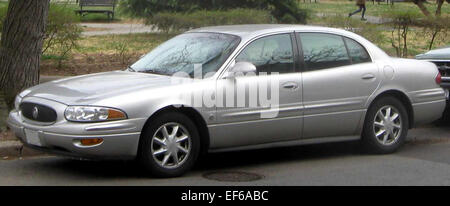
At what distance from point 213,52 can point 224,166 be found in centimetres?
117

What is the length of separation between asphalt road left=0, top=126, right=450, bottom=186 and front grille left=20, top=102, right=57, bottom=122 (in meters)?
0.56

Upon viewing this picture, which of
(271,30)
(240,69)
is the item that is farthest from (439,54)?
(240,69)

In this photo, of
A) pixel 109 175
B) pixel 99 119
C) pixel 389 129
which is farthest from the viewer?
pixel 389 129

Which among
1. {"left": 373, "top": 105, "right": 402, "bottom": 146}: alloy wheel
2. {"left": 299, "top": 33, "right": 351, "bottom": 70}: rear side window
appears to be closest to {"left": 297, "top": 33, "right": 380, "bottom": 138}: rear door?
{"left": 299, "top": 33, "right": 351, "bottom": 70}: rear side window

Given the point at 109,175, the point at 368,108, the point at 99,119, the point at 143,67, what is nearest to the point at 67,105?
the point at 99,119

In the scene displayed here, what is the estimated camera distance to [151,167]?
23.2ft

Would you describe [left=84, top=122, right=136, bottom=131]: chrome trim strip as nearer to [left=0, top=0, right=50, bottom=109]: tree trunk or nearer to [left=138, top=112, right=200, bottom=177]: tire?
[left=138, top=112, right=200, bottom=177]: tire

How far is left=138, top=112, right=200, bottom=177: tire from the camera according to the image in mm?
7027

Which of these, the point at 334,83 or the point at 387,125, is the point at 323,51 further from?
the point at 387,125

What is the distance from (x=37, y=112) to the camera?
7.14 meters

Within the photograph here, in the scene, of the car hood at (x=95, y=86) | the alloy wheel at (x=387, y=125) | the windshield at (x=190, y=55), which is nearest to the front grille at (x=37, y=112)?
the car hood at (x=95, y=86)

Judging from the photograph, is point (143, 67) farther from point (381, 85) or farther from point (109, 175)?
point (381, 85)

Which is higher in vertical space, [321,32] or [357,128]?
[321,32]

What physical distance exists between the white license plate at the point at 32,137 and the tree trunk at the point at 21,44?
2105mm
